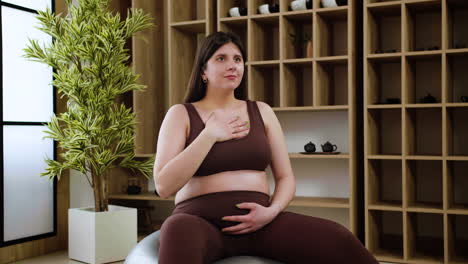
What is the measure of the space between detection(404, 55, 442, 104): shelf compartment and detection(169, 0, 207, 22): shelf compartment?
6.01 feet

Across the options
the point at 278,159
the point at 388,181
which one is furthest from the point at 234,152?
the point at 388,181

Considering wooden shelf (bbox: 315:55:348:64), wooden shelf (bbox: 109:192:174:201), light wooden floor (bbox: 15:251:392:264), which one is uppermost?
wooden shelf (bbox: 315:55:348:64)

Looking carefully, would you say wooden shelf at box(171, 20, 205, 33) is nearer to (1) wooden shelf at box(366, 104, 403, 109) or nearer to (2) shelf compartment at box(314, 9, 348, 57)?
(2) shelf compartment at box(314, 9, 348, 57)

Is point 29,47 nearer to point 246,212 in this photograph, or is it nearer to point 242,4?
point 242,4

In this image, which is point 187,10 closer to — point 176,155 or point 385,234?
point 385,234

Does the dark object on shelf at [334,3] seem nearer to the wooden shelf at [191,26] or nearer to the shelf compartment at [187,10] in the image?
the wooden shelf at [191,26]

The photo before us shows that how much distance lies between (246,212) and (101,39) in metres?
2.11

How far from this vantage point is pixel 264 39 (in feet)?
13.3

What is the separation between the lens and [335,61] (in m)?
3.69

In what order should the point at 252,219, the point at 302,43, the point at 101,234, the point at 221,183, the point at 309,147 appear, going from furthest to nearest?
the point at 302,43
the point at 309,147
the point at 101,234
the point at 221,183
the point at 252,219

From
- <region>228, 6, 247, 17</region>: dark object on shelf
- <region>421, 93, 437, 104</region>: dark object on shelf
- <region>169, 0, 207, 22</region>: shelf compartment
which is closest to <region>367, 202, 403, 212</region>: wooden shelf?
<region>421, 93, 437, 104</region>: dark object on shelf

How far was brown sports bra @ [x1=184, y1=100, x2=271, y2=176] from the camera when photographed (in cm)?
177

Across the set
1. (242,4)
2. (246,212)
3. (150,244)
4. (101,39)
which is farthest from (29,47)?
(246,212)

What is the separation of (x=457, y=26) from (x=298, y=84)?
1217mm
